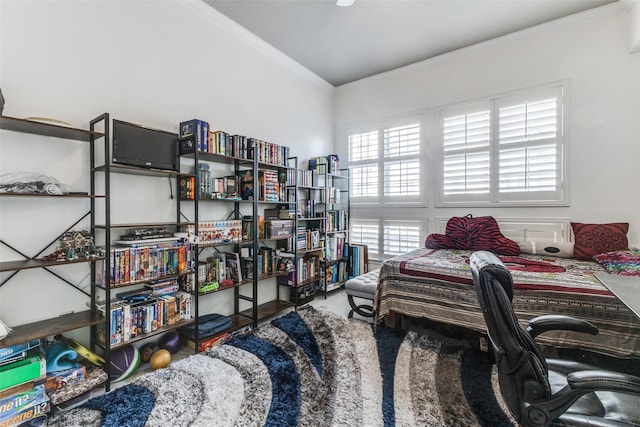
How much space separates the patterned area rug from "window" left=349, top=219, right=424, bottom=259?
1766 mm

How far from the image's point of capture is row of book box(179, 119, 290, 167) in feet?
7.84

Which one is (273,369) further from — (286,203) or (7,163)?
(7,163)

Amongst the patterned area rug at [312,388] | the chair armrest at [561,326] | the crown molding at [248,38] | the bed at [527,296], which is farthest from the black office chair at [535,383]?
the crown molding at [248,38]

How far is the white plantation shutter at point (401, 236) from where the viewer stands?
159 inches

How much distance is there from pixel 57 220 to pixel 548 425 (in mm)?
2744

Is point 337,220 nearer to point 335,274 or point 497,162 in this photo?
point 335,274

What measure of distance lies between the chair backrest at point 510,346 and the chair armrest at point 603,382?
10 cm

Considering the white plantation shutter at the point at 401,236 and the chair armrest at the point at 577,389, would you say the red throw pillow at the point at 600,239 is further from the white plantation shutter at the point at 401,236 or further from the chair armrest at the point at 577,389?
the chair armrest at the point at 577,389

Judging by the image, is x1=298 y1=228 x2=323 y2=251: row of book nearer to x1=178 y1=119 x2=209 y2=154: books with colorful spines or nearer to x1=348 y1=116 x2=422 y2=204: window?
x1=348 y1=116 x2=422 y2=204: window

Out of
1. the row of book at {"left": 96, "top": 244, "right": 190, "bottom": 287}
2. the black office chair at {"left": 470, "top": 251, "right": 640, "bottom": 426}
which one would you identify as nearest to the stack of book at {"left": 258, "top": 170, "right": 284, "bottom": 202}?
the row of book at {"left": 96, "top": 244, "right": 190, "bottom": 287}

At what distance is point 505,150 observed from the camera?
346 cm

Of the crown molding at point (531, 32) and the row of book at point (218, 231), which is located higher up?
the crown molding at point (531, 32)

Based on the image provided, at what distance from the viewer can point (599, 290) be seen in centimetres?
184

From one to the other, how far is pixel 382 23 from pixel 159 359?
12.2ft
